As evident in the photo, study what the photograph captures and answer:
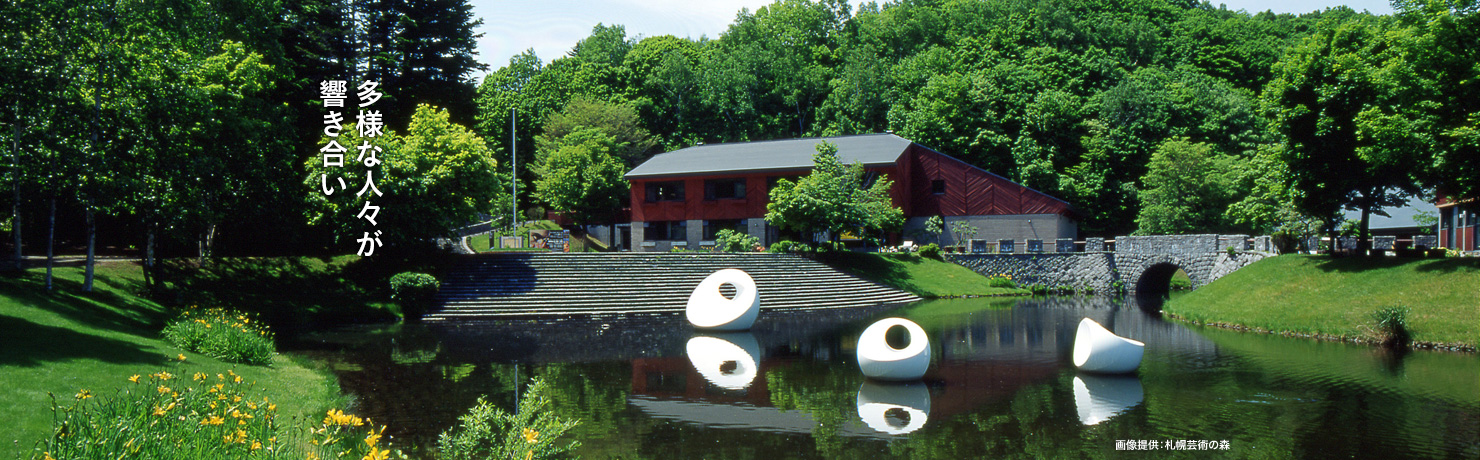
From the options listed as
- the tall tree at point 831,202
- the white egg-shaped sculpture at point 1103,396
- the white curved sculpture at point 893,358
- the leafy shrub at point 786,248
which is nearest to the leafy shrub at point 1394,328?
the white egg-shaped sculpture at point 1103,396

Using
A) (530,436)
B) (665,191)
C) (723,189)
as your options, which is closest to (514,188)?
(665,191)

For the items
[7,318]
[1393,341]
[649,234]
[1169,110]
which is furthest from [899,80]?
[7,318]

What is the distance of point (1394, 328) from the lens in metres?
22.3

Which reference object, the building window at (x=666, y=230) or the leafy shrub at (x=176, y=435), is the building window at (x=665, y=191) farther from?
the leafy shrub at (x=176, y=435)

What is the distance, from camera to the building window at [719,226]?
174 ft

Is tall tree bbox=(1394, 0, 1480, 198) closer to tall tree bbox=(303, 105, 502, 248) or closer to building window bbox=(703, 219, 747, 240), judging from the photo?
tall tree bbox=(303, 105, 502, 248)

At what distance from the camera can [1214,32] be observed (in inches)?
2795

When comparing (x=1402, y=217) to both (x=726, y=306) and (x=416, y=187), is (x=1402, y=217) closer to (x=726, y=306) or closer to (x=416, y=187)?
(x=726, y=306)

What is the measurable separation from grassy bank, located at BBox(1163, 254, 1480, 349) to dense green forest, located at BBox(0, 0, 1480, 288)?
2758mm

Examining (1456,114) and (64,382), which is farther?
(1456,114)

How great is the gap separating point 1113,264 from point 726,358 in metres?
31.7

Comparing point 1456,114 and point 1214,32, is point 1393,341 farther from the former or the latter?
point 1214,32

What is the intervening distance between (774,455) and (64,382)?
10472 mm

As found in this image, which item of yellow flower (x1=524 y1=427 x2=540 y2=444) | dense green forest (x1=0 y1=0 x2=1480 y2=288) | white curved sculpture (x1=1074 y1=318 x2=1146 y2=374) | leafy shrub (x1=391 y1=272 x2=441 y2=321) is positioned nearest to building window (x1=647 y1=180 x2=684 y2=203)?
dense green forest (x1=0 y1=0 x2=1480 y2=288)
